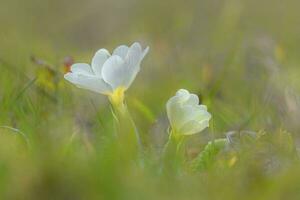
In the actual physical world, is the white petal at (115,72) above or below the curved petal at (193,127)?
above

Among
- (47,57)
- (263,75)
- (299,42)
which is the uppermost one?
(299,42)

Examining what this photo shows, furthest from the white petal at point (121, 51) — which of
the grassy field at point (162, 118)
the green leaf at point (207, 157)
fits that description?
the green leaf at point (207, 157)

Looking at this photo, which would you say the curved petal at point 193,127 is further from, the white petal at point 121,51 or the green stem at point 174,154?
the white petal at point 121,51

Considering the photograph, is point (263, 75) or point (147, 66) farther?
point (147, 66)

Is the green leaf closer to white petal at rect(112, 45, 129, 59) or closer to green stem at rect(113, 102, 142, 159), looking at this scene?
green stem at rect(113, 102, 142, 159)

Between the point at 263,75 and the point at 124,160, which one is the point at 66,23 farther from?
the point at 124,160

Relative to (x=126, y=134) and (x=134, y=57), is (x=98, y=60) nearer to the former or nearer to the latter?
(x=134, y=57)

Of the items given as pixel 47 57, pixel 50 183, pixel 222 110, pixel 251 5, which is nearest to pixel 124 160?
pixel 50 183
